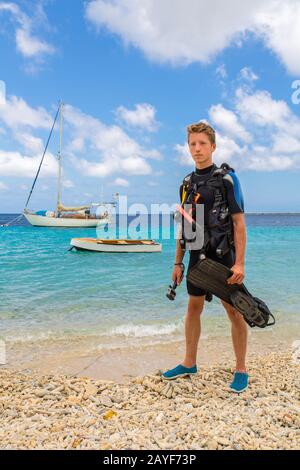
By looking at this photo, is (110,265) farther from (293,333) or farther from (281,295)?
(293,333)

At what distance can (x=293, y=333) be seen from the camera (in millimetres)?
7141

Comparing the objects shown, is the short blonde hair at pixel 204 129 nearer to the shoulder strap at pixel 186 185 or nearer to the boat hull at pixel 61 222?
the shoulder strap at pixel 186 185

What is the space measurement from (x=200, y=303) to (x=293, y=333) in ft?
14.1

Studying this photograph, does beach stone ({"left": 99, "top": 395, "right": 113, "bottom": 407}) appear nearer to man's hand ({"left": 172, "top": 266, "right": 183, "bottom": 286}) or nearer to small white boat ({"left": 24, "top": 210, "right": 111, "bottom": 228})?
man's hand ({"left": 172, "top": 266, "right": 183, "bottom": 286})

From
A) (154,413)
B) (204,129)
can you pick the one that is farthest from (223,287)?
(204,129)

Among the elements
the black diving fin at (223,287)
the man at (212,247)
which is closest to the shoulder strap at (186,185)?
the man at (212,247)

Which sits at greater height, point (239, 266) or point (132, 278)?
point (239, 266)

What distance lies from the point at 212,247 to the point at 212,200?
45 centimetres

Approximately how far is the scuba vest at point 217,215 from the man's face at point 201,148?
0.13 m

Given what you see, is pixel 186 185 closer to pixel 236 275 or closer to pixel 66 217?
pixel 236 275

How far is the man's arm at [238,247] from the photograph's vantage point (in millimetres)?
3314

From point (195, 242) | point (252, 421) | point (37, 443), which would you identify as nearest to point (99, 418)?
point (37, 443)

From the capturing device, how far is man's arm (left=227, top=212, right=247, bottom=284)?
331 cm

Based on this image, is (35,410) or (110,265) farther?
(110,265)
